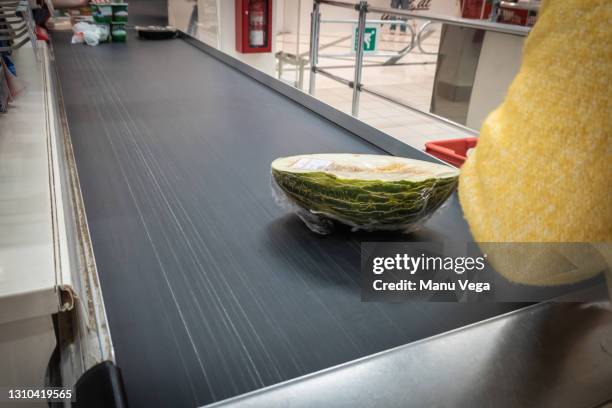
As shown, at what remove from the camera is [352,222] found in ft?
2.40

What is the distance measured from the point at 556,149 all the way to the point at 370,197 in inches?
12.9

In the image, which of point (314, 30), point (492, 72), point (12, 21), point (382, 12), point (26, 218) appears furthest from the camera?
point (492, 72)

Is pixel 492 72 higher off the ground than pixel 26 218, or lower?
lower

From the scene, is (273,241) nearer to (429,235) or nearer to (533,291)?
(429,235)

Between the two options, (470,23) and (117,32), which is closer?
(470,23)

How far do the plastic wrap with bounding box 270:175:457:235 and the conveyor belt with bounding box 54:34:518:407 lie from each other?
2 centimetres

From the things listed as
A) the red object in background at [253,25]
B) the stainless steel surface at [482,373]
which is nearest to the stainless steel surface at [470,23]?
the stainless steel surface at [482,373]

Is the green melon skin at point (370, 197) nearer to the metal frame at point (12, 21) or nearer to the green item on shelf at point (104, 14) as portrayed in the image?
the metal frame at point (12, 21)

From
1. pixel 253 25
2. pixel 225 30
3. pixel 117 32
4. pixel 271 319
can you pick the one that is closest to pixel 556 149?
pixel 271 319

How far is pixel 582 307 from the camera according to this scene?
62 cm

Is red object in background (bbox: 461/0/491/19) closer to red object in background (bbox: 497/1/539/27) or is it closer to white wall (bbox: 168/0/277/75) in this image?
red object in background (bbox: 497/1/539/27)

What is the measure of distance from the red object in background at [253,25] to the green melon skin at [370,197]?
358 centimetres

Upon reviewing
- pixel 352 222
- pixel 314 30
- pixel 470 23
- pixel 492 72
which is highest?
pixel 470 23

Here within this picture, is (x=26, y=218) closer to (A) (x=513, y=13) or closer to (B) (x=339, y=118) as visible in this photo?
(B) (x=339, y=118)
